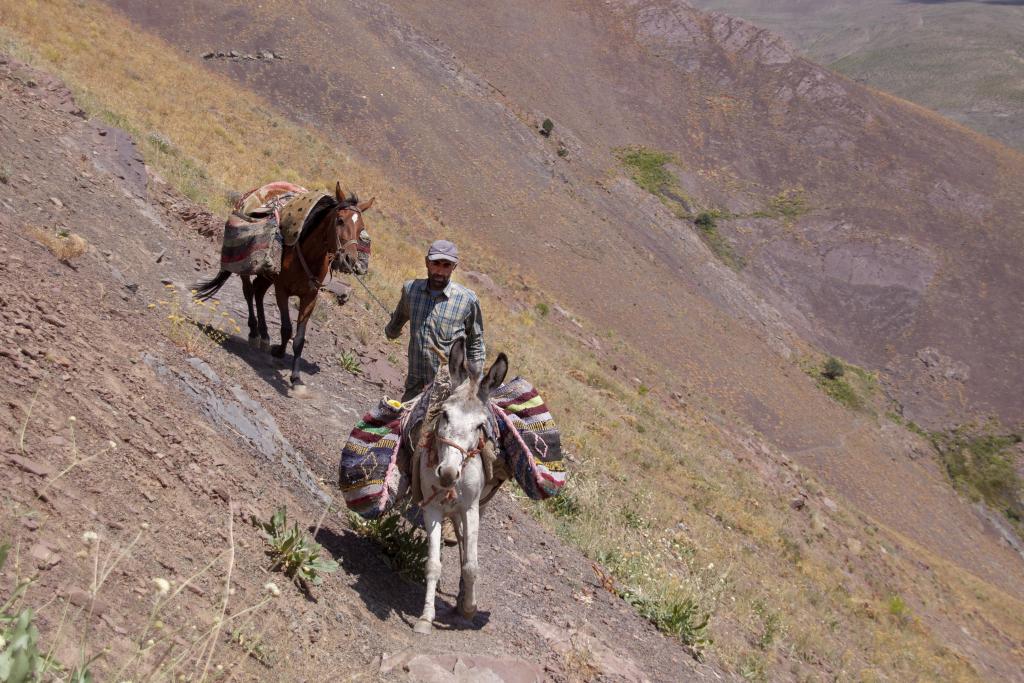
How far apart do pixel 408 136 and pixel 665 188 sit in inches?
818

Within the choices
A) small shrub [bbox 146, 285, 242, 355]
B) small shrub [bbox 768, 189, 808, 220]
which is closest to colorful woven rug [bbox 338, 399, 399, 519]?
small shrub [bbox 146, 285, 242, 355]

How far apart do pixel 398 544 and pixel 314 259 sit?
391 centimetres

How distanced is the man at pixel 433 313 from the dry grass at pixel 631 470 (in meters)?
2.77

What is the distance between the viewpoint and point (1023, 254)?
174 ft

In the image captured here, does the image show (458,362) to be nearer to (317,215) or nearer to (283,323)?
(317,215)

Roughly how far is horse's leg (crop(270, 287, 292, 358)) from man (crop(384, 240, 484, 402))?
131 inches

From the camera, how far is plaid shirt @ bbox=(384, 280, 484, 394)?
6734 mm

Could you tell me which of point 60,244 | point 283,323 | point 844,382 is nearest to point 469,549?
point 283,323

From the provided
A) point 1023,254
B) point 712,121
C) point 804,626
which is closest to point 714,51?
point 712,121

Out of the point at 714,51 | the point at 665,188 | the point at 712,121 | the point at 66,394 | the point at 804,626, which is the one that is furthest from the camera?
the point at 714,51

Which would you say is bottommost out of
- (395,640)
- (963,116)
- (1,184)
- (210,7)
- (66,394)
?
(210,7)

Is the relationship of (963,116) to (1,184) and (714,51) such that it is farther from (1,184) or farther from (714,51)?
(1,184)

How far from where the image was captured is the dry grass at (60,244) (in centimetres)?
815

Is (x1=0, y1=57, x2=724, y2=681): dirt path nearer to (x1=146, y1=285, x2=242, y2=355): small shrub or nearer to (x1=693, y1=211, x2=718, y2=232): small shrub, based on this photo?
(x1=146, y1=285, x2=242, y2=355): small shrub
